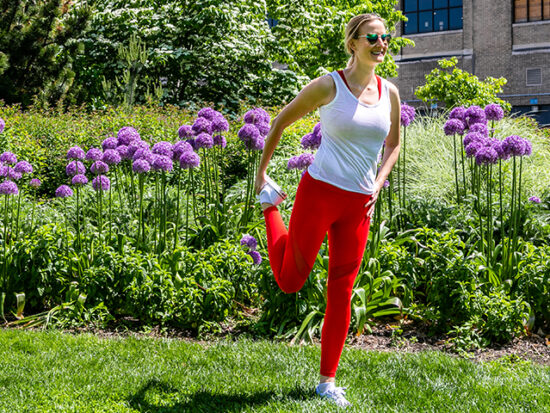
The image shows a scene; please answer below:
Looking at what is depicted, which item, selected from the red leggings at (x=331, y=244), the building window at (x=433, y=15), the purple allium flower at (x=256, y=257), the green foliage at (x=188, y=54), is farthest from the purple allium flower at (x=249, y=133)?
the building window at (x=433, y=15)

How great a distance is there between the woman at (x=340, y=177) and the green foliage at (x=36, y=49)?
1192 cm

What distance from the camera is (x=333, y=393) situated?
294 centimetres

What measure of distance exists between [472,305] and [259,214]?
2447mm

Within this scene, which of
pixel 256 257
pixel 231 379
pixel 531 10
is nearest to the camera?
pixel 231 379

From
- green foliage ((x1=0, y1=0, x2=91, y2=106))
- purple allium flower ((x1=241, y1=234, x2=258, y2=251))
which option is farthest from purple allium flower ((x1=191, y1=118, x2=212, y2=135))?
green foliage ((x1=0, y1=0, x2=91, y2=106))

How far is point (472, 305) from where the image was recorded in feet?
13.8

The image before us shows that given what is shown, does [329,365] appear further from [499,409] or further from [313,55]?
[313,55]

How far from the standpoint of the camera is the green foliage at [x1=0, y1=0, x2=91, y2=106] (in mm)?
13836

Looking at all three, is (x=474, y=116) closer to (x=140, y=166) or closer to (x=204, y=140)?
(x=204, y=140)

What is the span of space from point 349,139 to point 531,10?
94.9ft

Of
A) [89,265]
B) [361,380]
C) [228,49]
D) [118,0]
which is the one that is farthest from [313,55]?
[361,380]

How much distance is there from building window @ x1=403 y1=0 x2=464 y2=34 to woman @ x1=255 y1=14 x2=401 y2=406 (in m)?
29.1

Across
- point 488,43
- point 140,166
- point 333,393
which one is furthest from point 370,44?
point 488,43

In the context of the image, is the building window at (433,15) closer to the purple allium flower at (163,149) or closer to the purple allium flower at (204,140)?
the purple allium flower at (204,140)
